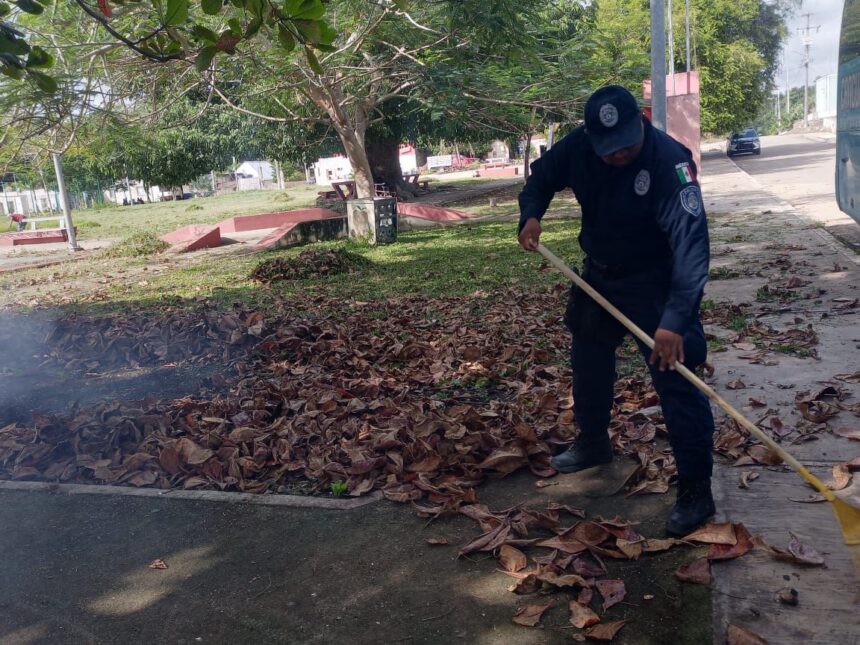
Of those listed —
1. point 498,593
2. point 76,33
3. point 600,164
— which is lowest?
point 498,593

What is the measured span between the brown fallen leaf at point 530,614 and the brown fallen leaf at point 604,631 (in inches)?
8.1

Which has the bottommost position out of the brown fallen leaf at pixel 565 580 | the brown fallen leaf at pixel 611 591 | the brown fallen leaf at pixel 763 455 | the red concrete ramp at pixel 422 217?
the brown fallen leaf at pixel 611 591

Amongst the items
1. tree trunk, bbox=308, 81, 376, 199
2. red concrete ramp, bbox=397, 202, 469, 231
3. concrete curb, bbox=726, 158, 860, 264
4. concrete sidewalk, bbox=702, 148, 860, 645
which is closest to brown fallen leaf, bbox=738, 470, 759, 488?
concrete sidewalk, bbox=702, 148, 860, 645

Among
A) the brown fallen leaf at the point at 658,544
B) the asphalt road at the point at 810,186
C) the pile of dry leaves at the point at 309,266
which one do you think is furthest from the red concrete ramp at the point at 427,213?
the brown fallen leaf at the point at 658,544

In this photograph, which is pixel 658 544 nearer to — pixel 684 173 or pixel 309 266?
pixel 684 173

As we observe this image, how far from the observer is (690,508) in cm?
361

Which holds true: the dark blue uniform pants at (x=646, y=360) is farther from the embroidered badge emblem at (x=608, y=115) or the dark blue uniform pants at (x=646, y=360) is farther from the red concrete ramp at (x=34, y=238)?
the red concrete ramp at (x=34, y=238)

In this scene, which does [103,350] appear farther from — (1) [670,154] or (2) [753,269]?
(2) [753,269]

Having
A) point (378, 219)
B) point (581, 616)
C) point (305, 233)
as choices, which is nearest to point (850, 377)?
point (581, 616)

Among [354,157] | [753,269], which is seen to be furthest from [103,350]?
[354,157]

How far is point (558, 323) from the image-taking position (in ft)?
25.8

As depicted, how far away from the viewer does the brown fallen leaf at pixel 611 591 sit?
315 centimetres

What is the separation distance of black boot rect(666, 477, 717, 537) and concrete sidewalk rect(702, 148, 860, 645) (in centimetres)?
15

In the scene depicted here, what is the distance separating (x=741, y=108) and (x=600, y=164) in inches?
1644
